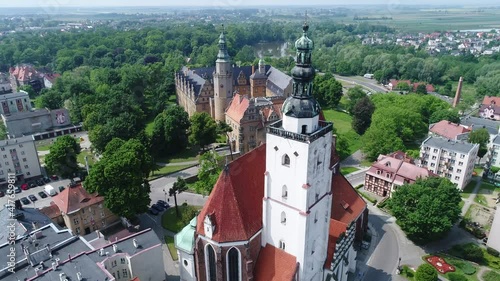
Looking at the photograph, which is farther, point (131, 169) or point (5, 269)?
point (131, 169)

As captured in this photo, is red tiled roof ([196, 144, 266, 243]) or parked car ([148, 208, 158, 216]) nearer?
red tiled roof ([196, 144, 266, 243])

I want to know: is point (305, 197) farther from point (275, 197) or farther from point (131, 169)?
point (131, 169)

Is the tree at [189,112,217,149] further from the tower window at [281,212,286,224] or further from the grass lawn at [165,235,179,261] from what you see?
the tower window at [281,212,286,224]

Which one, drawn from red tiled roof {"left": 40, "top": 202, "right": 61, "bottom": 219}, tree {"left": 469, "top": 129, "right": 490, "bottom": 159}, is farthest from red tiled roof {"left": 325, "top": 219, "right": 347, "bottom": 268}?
tree {"left": 469, "top": 129, "right": 490, "bottom": 159}

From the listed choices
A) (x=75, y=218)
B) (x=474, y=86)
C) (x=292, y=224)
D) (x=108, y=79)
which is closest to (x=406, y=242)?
(x=292, y=224)

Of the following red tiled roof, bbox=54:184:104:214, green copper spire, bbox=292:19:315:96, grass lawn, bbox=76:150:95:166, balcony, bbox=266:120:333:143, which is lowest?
grass lawn, bbox=76:150:95:166
